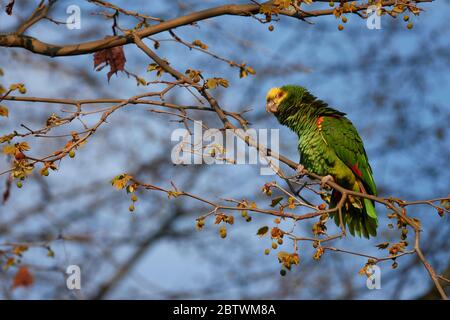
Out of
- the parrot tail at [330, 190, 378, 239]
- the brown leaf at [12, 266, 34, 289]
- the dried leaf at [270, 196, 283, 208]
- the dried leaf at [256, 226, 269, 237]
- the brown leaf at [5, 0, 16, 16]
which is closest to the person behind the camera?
the dried leaf at [256, 226, 269, 237]

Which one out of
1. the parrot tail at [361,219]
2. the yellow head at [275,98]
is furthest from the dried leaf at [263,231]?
the yellow head at [275,98]

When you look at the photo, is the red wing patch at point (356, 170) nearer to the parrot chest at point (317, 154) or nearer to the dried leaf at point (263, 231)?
the parrot chest at point (317, 154)

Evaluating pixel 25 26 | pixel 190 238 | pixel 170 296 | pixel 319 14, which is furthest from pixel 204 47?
pixel 190 238

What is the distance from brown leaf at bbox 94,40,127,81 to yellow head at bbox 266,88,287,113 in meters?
1.27

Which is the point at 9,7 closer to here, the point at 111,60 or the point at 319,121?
the point at 111,60

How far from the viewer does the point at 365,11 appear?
118 inches

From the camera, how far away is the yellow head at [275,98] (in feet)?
14.2

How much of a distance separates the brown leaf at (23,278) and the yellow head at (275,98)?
195 cm

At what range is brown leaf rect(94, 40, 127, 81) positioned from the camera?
3.45 meters

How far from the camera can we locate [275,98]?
14.3ft

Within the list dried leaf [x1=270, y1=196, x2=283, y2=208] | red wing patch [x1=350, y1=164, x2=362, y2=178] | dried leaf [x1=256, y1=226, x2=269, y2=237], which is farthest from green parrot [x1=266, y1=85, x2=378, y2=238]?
dried leaf [x1=256, y1=226, x2=269, y2=237]

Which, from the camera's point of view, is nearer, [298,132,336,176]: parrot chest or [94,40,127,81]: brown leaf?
[94,40,127,81]: brown leaf

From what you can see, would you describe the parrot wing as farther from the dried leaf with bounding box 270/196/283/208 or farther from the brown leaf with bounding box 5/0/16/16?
the brown leaf with bounding box 5/0/16/16

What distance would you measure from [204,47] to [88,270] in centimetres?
653
